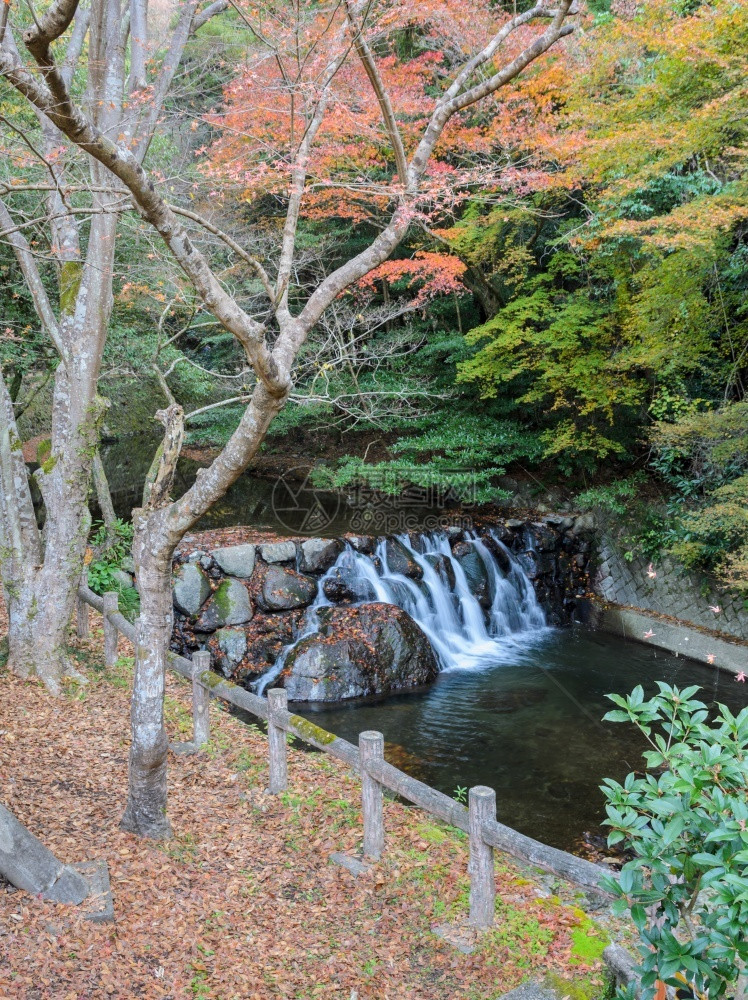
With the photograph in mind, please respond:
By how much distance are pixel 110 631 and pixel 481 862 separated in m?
5.63

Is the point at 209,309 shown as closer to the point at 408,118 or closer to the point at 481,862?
the point at 481,862

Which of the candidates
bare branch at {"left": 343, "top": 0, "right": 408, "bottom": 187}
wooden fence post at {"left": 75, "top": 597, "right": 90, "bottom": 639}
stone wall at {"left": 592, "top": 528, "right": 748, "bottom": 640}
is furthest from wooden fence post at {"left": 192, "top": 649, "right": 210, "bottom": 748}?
stone wall at {"left": 592, "top": 528, "right": 748, "bottom": 640}

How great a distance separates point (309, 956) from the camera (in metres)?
3.86

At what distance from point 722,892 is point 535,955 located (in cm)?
242

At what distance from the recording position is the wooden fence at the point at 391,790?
373 cm

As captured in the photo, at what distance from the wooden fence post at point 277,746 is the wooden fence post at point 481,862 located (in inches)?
82.1

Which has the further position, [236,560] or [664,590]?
[664,590]

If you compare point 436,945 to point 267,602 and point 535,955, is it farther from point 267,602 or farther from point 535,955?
point 267,602

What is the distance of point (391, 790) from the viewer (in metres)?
5.31

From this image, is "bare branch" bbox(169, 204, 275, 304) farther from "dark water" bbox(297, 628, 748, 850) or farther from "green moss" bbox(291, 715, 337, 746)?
"dark water" bbox(297, 628, 748, 850)

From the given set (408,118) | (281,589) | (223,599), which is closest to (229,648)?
(223,599)

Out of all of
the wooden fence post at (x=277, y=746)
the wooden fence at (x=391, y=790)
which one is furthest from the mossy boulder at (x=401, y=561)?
the wooden fence post at (x=277, y=746)

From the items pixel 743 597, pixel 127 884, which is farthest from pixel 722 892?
pixel 743 597

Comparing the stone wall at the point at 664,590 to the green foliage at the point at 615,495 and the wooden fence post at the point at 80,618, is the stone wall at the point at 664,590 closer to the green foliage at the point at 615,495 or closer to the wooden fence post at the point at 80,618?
the green foliage at the point at 615,495
